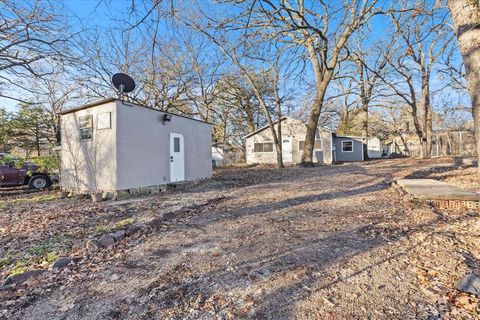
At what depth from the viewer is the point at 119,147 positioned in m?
6.80

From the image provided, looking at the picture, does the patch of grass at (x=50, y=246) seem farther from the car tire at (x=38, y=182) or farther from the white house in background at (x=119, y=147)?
the car tire at (x=38, y=182)

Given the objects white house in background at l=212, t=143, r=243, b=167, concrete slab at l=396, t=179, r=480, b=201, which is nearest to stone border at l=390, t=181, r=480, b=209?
concrete slab at l=396, t=179, r=480, b=201

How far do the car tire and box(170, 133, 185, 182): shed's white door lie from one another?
A: 5504 millimetres

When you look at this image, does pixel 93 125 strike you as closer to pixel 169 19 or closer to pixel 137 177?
pixel 137 177

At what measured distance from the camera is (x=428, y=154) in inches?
703

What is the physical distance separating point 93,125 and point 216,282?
268 inches

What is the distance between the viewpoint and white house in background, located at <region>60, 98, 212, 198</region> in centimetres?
685

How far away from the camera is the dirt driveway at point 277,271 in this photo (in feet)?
6.18

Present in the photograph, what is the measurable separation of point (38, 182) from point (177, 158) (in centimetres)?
582

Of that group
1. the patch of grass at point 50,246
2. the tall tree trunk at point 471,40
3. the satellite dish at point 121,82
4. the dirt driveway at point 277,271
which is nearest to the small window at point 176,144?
the satellite dish at point 121,82

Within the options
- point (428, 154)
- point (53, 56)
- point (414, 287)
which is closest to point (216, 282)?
point (414, 287)

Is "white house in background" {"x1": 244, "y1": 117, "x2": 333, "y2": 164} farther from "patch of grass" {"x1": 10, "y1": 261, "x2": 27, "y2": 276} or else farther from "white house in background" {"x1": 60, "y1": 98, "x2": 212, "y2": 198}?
"patch of grass" {"x1": 10, "y1": 261, "x2": 27, "y2": 276}

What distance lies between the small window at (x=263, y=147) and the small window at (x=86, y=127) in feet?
48.8

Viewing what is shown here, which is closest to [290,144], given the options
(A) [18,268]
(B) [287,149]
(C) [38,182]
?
(B) [287,149]
